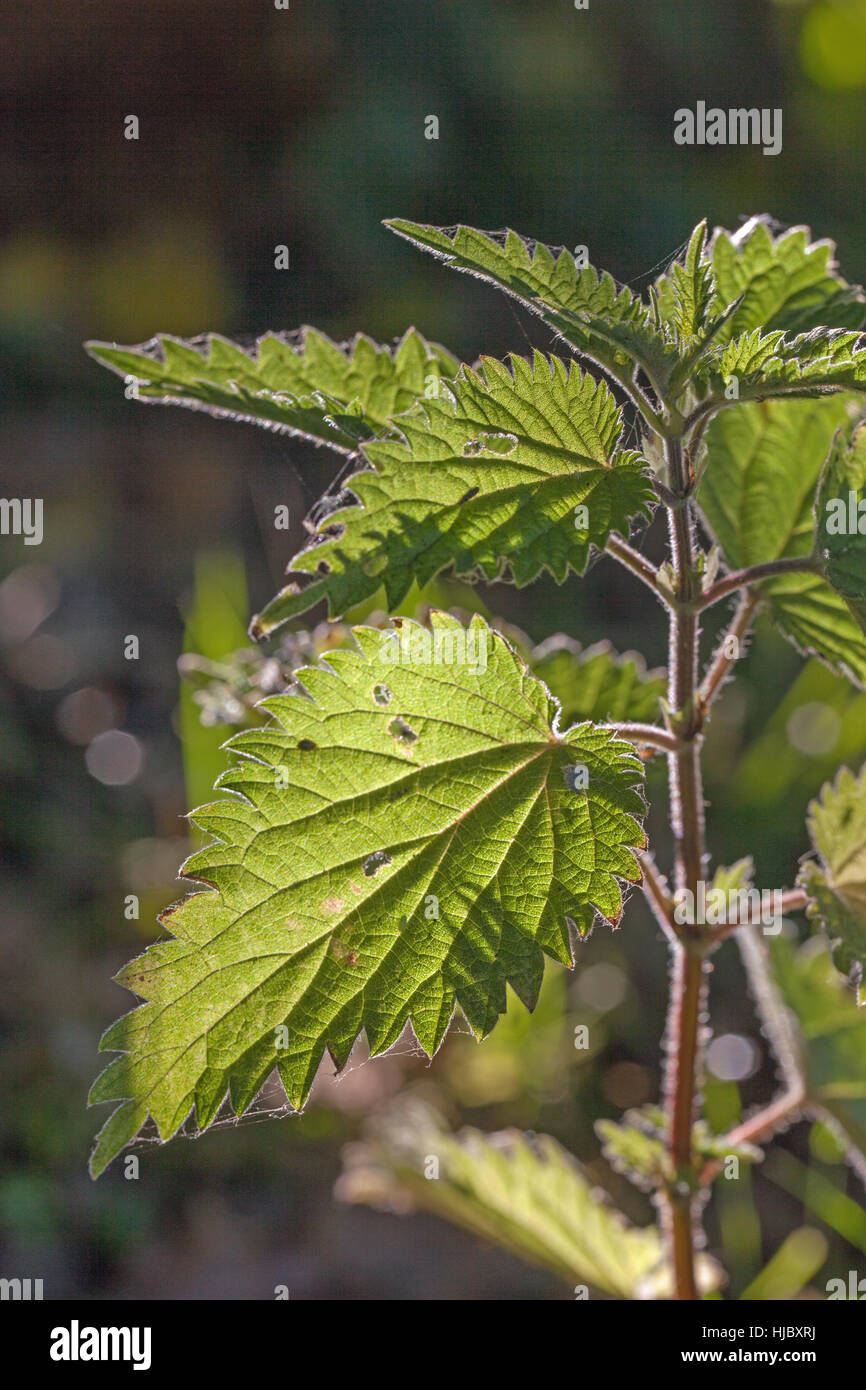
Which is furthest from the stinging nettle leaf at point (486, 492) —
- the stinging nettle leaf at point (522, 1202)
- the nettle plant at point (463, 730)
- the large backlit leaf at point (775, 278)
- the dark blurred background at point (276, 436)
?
the dark blurred background at point (276, 436)

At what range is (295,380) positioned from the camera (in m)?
1.03

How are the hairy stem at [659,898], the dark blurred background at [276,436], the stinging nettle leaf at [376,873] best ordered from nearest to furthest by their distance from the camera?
the stinging nettle leaf at [376,873], the hairy stem at [659,898], the dark blurred background at [276,436]

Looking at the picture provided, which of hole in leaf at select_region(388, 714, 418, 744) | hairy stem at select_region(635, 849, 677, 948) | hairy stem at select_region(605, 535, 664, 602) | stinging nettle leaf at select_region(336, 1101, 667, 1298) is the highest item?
hairy stem at select_region(605, 535, 664, 602)

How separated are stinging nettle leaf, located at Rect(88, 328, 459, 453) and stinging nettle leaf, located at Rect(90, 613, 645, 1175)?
0.67 ft

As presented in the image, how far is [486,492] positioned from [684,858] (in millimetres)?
366

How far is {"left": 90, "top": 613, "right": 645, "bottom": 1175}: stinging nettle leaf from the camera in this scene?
2.51 feet

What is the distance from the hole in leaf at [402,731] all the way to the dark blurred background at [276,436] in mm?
1185

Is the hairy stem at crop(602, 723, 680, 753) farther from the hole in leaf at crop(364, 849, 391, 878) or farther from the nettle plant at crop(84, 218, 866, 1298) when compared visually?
the hole in leaf at crop(364, 849, 391, 878)

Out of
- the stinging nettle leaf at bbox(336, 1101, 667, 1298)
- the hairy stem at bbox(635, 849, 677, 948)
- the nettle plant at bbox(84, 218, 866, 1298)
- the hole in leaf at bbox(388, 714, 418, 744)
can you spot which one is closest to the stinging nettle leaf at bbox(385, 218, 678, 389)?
the nettle plant at bbox(84, 218, 866, 1298)

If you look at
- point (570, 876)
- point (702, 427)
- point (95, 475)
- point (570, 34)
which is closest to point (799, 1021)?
point (570, 876)

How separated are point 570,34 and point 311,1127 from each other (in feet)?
9.01

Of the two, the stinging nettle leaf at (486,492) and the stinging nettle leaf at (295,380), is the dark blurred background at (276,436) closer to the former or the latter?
the stinging nettle leaf at (295,380)

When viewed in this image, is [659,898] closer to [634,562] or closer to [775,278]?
[634,562]

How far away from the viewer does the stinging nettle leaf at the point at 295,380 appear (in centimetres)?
92
